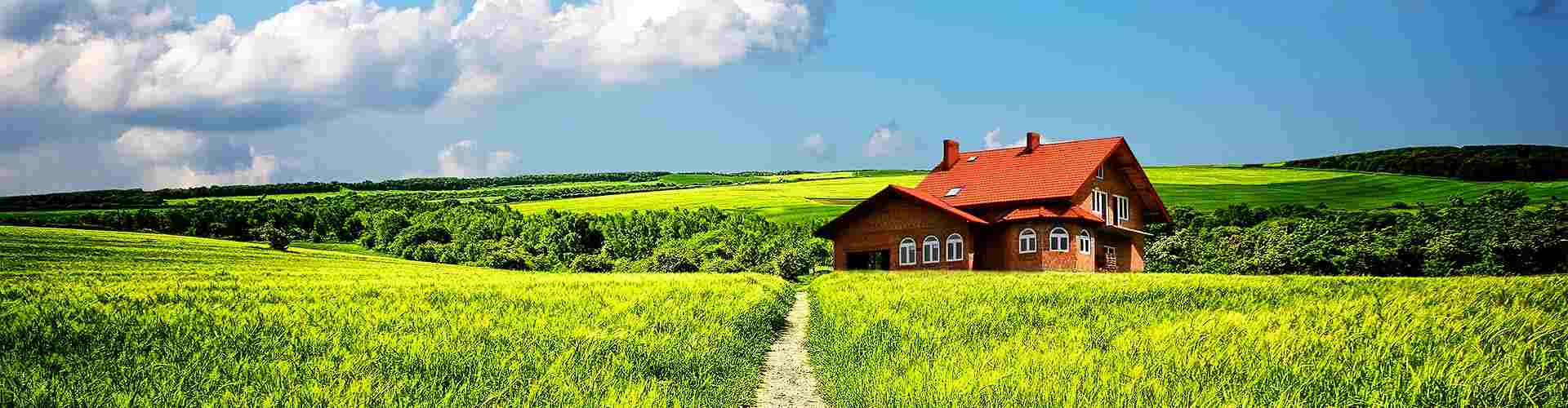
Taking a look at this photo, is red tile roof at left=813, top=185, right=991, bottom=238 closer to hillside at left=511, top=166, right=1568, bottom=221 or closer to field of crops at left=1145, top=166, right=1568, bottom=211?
hillside at left=511, top=166, right=1568, bottom=221

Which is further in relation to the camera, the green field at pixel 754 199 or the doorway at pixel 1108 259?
the green field at pixel 754 199

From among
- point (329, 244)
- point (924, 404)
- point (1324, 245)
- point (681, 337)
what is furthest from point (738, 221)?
point (924, 404)

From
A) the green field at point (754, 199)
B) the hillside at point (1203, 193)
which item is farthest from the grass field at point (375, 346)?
the green field at point (754, 199)

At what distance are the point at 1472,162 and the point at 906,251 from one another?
80.3 m

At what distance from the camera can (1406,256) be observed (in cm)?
4644

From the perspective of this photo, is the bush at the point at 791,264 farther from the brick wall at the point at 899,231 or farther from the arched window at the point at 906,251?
the arched window at the point at 906,251

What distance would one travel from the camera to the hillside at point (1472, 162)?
9431cm

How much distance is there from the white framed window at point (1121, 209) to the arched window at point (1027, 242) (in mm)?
8546

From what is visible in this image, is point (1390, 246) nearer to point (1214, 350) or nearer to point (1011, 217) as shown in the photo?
point (1011, 217)

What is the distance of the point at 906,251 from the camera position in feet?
160

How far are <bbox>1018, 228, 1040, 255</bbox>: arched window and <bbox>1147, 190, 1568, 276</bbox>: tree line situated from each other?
33.9 ft

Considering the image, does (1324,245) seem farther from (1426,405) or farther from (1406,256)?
(1426,405)

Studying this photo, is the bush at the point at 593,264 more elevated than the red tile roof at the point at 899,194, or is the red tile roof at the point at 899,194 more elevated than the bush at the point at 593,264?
the red tile roof at the point at 899,194

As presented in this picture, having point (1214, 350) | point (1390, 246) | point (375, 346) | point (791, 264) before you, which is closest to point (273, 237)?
point (791, 264)
